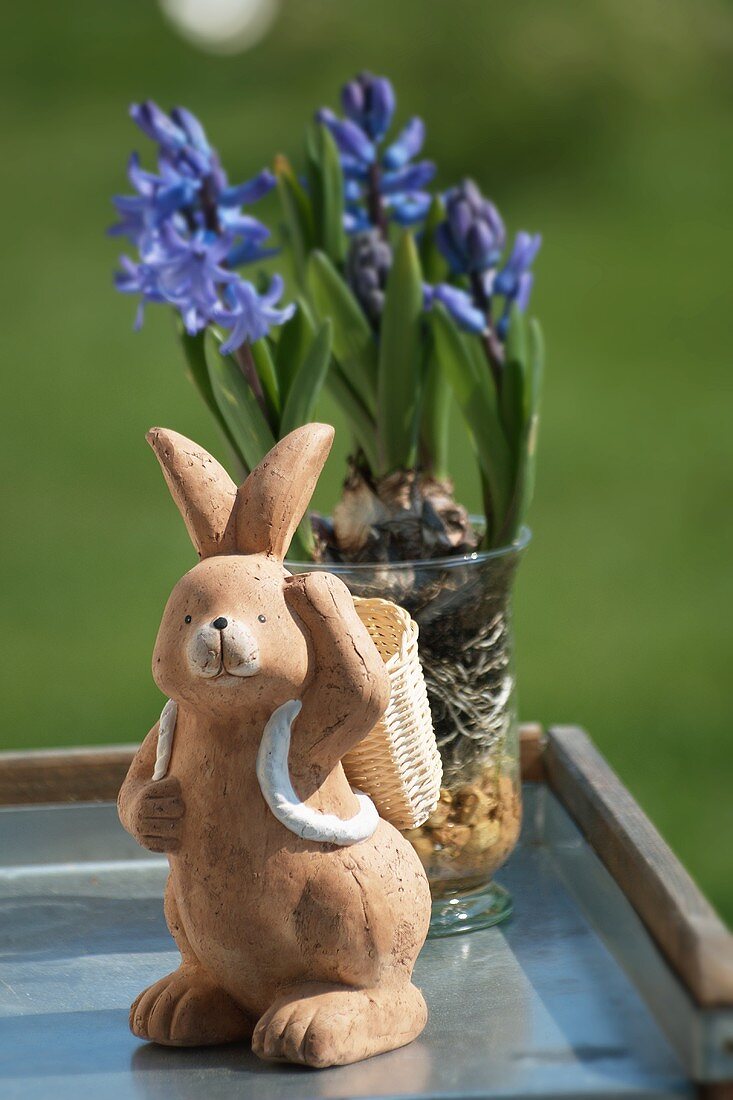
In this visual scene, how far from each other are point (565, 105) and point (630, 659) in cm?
155

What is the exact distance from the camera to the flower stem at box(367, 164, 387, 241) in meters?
0.87

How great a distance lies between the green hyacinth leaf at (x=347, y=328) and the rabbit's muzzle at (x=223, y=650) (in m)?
0.29

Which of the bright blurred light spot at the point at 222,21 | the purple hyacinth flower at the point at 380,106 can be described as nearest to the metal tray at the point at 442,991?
the purple hyacinth flower at the point at 380,106

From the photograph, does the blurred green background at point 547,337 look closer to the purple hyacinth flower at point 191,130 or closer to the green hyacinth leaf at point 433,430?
the green hyacinth leaf at point 433,430

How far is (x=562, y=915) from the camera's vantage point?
2.56 feet

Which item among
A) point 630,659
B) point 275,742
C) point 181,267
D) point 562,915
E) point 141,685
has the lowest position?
point 630,659

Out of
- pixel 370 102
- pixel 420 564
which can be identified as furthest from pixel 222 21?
pixel 420 564

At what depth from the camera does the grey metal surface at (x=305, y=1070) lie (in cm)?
58

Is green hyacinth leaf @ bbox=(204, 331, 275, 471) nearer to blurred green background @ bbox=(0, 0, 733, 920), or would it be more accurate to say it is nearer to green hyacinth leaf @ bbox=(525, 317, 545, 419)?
green hyacinth leaf @ bbox=(525, 317, 545, 419)

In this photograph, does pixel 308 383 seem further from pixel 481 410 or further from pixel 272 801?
pixel 272 801

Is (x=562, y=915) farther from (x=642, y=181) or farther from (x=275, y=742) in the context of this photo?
(x=642, y=181)

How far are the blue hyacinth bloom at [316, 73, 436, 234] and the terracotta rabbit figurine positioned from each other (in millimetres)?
307

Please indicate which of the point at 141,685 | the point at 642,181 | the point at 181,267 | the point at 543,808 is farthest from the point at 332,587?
the point at 642,181

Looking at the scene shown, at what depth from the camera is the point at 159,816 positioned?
60 cm
